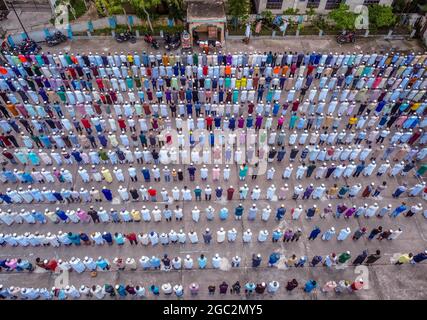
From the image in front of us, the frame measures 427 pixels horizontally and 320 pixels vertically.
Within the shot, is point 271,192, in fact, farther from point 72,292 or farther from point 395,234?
point 72,292

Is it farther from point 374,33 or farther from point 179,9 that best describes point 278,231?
point 374,33

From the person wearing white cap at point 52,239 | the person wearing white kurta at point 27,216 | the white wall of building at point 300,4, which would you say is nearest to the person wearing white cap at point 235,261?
the person wearing white cap at point 52,239

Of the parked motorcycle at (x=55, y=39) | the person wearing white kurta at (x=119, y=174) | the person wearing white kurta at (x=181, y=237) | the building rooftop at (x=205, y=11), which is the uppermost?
the building rooftop at (x=205, y=11)

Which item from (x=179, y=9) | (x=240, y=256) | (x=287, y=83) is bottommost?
(x=240, y=256)

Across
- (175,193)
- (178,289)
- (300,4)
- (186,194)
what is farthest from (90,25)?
(178,289)

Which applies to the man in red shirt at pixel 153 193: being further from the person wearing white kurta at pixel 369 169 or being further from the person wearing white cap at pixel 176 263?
the person wearing white kurta at pixel 369 169

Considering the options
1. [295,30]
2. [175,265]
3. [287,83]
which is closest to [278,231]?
[175,265]
